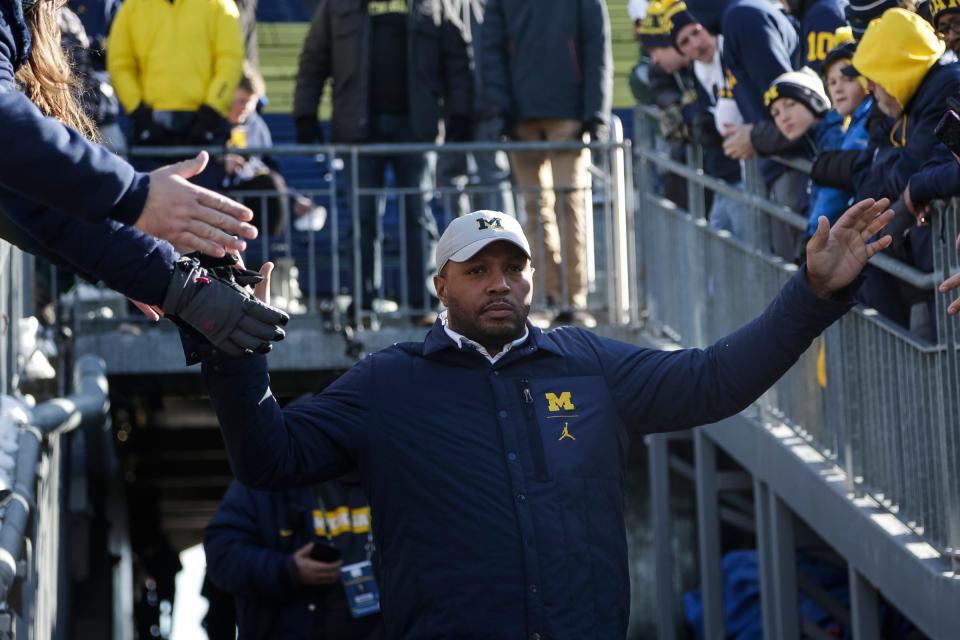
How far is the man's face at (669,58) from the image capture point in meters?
9.63

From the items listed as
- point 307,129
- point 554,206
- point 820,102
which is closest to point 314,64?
point 307,129

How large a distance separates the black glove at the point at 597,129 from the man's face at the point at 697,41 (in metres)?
1.32

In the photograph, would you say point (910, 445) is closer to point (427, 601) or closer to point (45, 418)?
point (427, 601)

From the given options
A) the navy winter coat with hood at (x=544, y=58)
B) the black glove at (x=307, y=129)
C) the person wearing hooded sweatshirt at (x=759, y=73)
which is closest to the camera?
the person wearing hooded sweatshirt at (x=759, y=73)

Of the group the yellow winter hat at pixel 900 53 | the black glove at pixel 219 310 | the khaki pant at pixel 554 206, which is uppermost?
the yellow winter hat at pixel 900 53

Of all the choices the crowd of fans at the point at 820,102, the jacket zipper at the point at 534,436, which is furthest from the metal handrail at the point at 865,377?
the jacket zipper at the point at 534,436

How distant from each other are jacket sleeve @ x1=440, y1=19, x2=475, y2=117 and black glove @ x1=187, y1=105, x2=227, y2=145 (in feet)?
3.98

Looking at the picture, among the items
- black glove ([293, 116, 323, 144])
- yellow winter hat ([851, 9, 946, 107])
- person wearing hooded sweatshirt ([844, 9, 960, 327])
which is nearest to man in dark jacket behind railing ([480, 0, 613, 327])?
black glove ([293, 116, 323, 144])

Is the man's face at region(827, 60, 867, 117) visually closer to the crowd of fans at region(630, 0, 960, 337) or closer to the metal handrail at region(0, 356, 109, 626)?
the crowd of fans at region(630, 0, 960, 337)

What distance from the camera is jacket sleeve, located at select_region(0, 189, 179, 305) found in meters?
4.16

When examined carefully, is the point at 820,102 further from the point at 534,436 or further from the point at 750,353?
the point at 534,436

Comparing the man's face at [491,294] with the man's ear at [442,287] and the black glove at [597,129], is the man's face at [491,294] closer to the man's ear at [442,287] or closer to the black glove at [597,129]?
the man's ear at [442,287]

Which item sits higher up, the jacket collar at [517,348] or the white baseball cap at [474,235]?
the white baseball cap at [474,235]

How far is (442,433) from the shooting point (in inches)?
196
